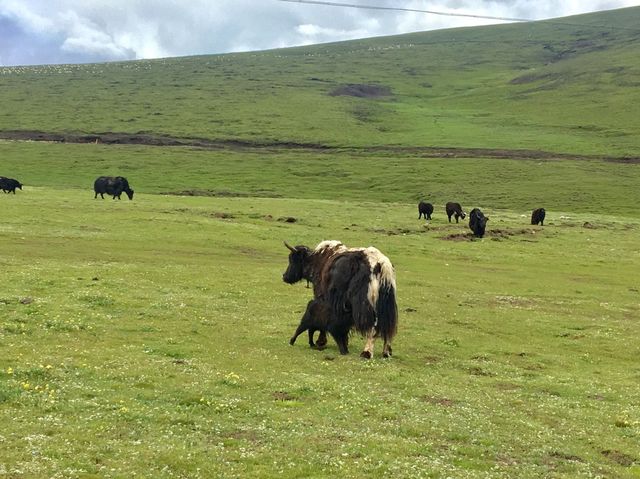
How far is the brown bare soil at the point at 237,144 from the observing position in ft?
350

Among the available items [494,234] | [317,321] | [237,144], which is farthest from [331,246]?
[237,144]

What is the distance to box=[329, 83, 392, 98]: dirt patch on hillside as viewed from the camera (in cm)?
16988

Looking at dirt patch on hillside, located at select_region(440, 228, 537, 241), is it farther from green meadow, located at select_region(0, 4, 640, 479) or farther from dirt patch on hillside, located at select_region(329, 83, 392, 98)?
dirt patch on hillside, located at select_region(329, 83, 392, 98)

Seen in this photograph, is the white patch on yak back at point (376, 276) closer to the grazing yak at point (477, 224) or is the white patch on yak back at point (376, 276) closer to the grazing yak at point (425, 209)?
the grazing yak at point (477, 224)

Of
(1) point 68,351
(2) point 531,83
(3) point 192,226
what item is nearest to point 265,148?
(3) point 192,226

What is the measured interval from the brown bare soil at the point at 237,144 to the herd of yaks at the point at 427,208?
49.2 meters

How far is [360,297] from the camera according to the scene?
56.3 ft

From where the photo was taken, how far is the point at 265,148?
379 ft

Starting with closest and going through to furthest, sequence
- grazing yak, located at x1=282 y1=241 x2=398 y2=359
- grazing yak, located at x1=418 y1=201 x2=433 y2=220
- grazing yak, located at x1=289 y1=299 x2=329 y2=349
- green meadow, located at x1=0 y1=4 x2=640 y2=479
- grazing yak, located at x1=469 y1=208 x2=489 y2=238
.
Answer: green meadow, located at x1=0 y1=4 x2=640 y2=479
grazing yak, located at x1=282 y1=241 x2=398 y2=359
grazing yak, located at x1=289 y1=299 x2=329 y2=349
grazing yak, located at x1=469 y1=208 x2=489 y2=238
grazing yak, located at x1=418 y1=201 x2=433 y2=220

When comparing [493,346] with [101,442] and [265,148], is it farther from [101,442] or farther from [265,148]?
[265,148]

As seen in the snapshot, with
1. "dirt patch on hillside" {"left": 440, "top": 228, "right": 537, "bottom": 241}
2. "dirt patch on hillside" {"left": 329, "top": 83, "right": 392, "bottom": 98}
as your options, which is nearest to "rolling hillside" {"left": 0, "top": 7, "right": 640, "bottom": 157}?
"dirt patch on hillside" {"left": 329, "top": 83, "right": 392, "bottom": 98}

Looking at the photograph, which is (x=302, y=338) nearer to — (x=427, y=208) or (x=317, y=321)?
(x=317, y=321)

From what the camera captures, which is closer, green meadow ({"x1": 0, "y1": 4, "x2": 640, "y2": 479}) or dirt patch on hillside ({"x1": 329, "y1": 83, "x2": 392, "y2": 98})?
green meadow ({"x1": 0, "y1": 4, "x2": 640, "y2": 479})

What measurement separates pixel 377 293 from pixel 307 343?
3186 mm
